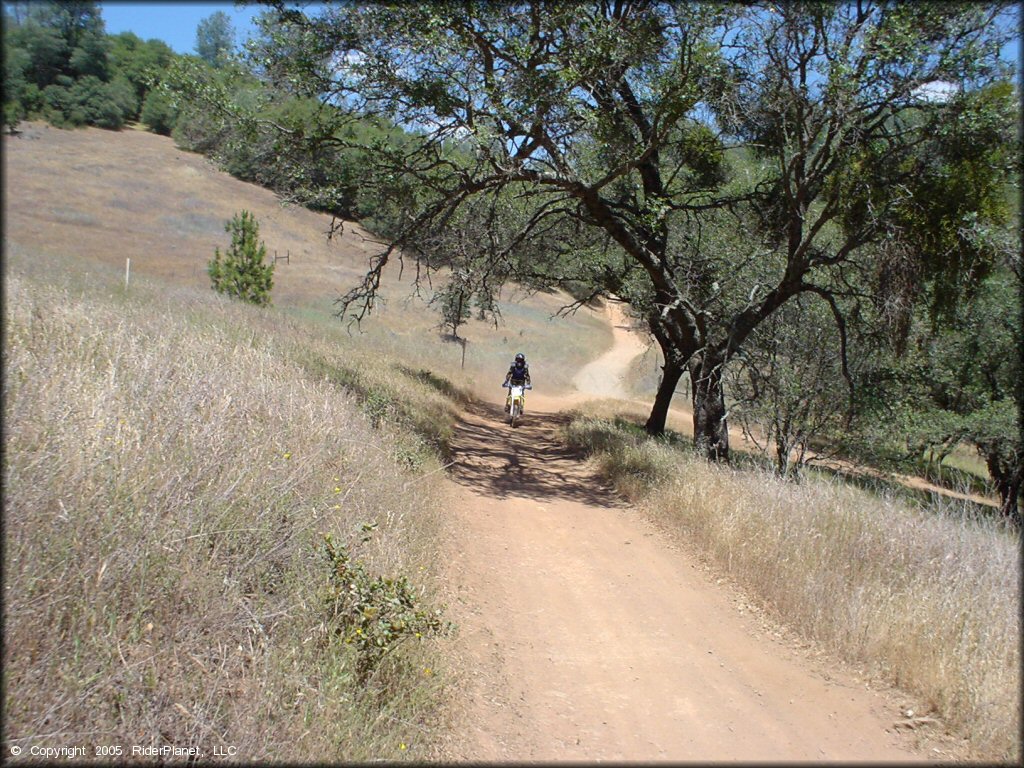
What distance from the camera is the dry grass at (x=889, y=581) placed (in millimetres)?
4496

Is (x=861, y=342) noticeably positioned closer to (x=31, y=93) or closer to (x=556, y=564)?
(x=556, y=564)

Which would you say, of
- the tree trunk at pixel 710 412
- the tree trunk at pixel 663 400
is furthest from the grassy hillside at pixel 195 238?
the tree trunk at pixel 710 412

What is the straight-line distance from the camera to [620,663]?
512cm

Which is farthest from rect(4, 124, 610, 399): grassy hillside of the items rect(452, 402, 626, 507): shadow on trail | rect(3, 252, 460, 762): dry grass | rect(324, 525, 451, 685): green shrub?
rect(324, 525, 451, 685): green shrub

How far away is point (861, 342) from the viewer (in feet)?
36.3

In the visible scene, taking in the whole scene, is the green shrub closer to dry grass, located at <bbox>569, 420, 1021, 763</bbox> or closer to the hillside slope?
the hillside slope

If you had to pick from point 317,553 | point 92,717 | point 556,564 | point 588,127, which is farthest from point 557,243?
A: point 92,717

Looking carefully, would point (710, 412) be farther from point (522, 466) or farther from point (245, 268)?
point (245, 268)

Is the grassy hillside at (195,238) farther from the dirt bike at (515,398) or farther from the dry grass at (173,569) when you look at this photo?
the dry grass at (173,569)

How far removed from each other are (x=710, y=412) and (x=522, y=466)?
130 inches

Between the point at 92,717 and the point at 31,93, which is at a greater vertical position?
the point at 31,93

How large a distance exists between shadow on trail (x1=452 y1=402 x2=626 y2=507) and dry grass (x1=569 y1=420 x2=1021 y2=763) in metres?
2.27

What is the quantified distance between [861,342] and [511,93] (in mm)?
6445

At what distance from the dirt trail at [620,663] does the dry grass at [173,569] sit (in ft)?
1.86
